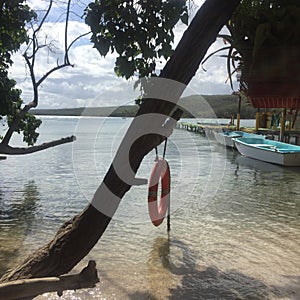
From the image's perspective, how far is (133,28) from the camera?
225 cm

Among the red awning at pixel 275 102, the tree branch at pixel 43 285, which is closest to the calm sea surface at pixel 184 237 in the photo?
the red awning at pixel 275 102

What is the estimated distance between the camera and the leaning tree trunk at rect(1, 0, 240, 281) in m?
1.60

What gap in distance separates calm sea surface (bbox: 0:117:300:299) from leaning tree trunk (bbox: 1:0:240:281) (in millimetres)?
449

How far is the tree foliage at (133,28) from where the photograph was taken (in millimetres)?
2164

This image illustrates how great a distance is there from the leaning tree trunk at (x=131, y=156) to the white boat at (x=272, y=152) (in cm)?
1627

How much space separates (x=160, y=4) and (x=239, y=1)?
2.70ft

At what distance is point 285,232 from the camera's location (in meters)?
7.09

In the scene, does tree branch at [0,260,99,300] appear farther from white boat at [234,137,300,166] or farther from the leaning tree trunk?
white boat at [234,137,300,166]

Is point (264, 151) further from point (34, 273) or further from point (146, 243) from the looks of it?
point (34, 273)

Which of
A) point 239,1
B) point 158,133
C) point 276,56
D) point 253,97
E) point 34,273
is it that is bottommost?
point 34,273

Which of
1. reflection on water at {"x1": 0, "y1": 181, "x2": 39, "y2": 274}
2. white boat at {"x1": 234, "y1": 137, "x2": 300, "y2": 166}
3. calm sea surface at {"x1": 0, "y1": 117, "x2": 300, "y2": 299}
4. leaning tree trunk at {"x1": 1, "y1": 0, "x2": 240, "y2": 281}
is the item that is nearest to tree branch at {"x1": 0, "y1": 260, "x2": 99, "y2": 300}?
leaning tree trunk at {"x1": 1, "y1": 0, "x2": 240, "y2": 281}

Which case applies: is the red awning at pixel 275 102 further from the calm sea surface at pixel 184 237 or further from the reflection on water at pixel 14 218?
the reflection on water at pixel 14 218

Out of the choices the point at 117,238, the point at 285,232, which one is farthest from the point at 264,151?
the point at 117,238

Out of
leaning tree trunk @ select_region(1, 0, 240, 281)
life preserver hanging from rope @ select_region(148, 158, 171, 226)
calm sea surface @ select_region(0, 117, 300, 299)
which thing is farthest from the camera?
life preserver hanging from rope @ select_region(148, 158, 171, 226)
